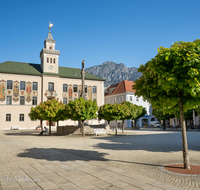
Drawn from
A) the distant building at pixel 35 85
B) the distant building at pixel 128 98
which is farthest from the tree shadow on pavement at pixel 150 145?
the distant building at pixel 128 98

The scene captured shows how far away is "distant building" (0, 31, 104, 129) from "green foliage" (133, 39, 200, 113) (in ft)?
142

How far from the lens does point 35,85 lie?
49031mm

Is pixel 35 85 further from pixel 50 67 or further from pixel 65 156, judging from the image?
pixel 65 156

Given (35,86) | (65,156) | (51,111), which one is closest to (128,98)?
(35,86)

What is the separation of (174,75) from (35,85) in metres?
45.8

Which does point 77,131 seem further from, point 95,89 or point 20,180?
point 95,89

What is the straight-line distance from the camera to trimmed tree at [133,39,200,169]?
6.86m

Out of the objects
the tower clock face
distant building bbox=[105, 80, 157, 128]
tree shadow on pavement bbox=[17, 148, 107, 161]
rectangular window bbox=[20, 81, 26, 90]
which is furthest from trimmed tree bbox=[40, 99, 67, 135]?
distant building bbox=[105, 80, 157, 128]

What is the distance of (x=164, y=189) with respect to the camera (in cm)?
531

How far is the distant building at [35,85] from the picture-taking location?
45656 millimetres

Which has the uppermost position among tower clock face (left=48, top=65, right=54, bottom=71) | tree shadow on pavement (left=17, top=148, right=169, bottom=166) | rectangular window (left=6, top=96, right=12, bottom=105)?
tower clock face (left=48, top=65, right=54, bottom=71)

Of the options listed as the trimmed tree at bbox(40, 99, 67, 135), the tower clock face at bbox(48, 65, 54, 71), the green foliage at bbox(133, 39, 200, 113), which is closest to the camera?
the green foliage at bbox(133, 39, 200, 113)

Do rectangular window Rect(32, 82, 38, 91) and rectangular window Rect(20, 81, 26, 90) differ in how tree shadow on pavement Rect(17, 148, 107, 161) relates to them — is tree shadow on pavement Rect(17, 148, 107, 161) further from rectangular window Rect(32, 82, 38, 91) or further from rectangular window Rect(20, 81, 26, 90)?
rectangular window Rect(32, 82, 38, 91)

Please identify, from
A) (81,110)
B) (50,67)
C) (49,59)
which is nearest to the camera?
(81,110)
